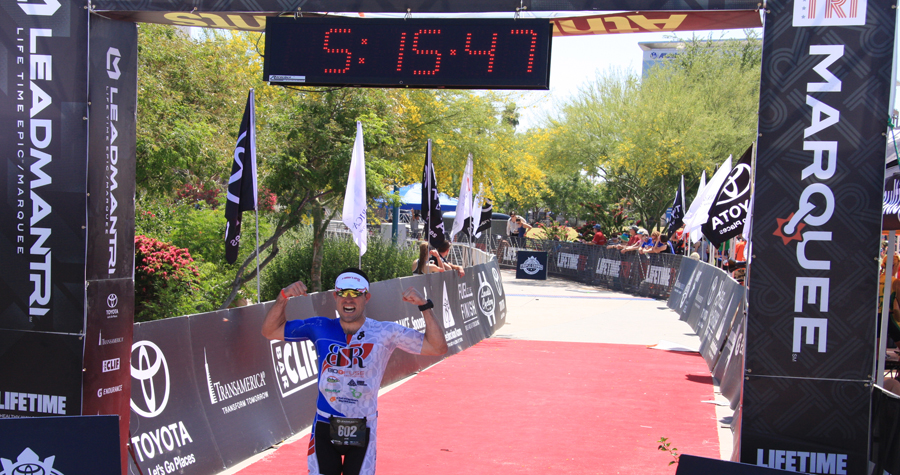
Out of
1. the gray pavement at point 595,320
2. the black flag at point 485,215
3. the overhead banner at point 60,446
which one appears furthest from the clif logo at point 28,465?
the black flag at point 485,215

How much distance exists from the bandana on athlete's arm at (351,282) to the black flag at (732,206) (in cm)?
868

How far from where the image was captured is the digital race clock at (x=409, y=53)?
557 centimetres

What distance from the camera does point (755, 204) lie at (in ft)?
16.0

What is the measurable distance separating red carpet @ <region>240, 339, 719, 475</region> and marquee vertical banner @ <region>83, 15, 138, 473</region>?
1.67 metres

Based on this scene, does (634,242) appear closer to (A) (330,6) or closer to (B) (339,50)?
(B) (339,50)

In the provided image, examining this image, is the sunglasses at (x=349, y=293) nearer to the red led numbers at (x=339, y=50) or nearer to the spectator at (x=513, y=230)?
the red led numbers at (x=339, y=50)

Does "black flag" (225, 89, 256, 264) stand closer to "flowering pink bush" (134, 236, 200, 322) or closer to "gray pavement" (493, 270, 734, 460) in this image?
"flowering pink bush" (134, 236, 200, 322)

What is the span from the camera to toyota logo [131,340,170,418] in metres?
6.11

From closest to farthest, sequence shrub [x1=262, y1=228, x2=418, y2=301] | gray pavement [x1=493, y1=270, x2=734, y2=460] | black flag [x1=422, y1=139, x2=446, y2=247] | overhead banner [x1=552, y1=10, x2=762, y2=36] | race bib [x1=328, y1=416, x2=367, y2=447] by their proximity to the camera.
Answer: race bib [x1=328, y1=416, x2=367, y2=447], overhead banner [x1=552, y1=10, x2=762, y2=36], black flag [x1=422, y1=139, x2=446, y2=247], gray pavement [x1=493, y1=270, x2=734, y2=460], shrub [x1=262, y1=228, x2=418, y2=301]

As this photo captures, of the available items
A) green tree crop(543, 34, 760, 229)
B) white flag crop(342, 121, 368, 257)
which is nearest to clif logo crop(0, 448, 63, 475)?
white flag crop(342, 121, 368, 257)

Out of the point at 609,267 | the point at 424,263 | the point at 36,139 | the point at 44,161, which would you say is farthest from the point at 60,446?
the point at 609,267

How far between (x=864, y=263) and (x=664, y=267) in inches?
808

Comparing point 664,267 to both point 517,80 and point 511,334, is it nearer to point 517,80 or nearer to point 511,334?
point 511,334

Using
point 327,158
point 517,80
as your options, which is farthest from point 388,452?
point 327,158
